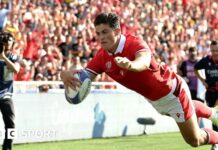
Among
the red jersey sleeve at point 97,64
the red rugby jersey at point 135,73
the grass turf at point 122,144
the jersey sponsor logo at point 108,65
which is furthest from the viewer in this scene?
the grass turf at point 122,144

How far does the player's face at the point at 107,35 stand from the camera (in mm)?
8500

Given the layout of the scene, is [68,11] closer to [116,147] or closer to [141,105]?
[141,105]

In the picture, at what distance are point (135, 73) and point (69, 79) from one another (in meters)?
0.83

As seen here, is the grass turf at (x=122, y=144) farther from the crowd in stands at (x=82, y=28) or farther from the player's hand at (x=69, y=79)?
the player's hand at (x=69, y=79)

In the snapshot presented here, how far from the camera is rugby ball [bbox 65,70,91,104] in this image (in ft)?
29.3

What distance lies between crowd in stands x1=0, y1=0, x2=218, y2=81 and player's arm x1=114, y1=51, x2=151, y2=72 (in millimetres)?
8744

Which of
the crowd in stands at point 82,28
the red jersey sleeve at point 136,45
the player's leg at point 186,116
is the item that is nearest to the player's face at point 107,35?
the red jersey sleeve at point 136,45

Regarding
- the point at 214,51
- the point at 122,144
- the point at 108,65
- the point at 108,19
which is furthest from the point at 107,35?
the point at 122,144

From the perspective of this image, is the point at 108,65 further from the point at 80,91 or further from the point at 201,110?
the point at 201,110

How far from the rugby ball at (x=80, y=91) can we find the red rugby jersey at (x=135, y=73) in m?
0.27

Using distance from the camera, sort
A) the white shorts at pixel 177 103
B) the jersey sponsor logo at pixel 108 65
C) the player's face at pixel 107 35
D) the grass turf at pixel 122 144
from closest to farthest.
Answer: the player's face at pixel 107 35 < the jersey sponsor logo at pixel 108 65 < the white shorts at pixel 177 103 < the grass turf at pixel 122 144

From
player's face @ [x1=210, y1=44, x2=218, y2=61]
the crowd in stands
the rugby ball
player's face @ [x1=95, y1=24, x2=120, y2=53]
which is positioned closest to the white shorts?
the rugby ball

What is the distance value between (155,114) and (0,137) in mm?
5441

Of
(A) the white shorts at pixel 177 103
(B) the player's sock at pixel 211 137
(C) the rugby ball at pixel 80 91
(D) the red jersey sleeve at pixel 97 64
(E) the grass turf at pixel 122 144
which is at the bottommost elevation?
(E) the grass turf at pixel 122 144
